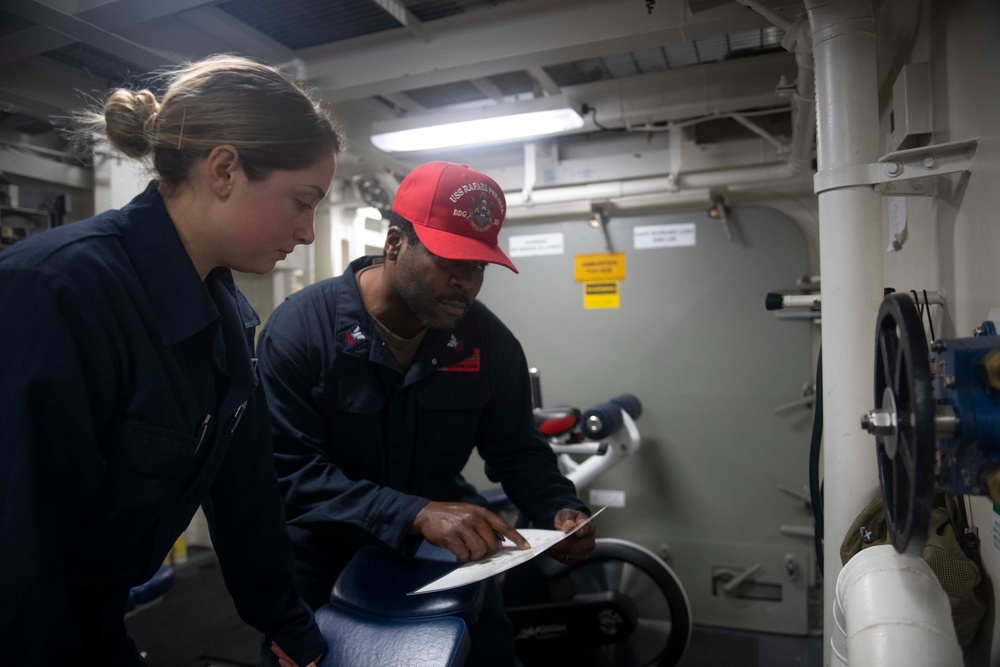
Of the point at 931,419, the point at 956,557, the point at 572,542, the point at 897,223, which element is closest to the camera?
the point at 931,419

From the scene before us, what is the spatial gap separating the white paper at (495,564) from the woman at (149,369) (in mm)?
271

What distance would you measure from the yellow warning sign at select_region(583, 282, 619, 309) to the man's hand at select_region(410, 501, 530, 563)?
80.0 inches

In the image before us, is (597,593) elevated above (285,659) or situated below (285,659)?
below

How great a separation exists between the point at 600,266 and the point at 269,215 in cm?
240

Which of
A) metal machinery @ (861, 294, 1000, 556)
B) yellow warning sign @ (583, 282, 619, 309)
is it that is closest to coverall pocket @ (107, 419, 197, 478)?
metal machinery @ (861, 294, 1000, 556)

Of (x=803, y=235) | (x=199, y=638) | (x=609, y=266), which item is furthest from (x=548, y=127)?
(x=199, y=638)

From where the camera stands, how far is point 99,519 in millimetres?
915

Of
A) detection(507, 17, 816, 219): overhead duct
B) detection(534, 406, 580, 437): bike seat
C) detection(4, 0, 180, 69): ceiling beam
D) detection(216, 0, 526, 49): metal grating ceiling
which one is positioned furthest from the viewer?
detection(534, 406, 580, 437): bike seat

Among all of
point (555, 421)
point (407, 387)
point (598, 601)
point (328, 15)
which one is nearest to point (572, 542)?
point (407, 387)

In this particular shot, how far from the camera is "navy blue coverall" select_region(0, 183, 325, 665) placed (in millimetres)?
765

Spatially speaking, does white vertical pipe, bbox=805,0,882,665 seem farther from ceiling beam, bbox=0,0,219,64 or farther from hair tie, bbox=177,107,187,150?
ceiling beam, bbox=0,0,219,64

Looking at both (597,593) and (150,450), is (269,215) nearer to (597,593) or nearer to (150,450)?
(150,450)

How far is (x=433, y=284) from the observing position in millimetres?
1569

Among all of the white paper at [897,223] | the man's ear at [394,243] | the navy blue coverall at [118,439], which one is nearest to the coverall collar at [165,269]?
the navy blue coverall at [118,439]
